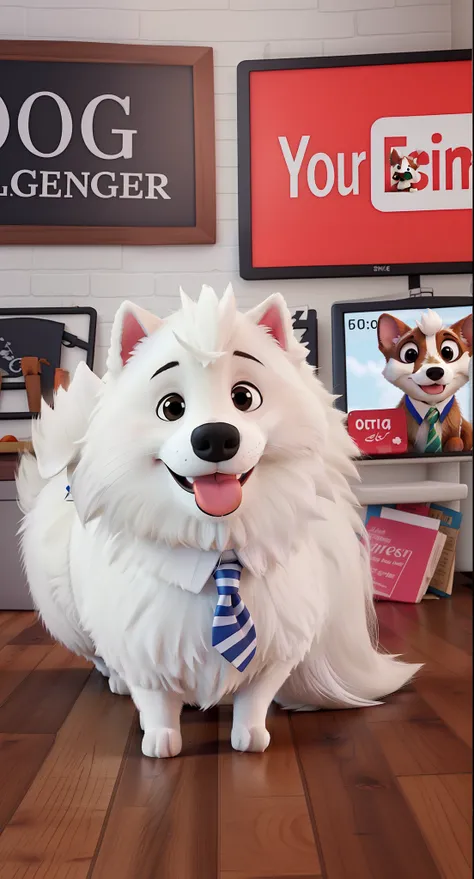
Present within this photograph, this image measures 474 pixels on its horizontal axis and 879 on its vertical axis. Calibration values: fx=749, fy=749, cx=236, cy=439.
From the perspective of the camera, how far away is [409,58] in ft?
7.82

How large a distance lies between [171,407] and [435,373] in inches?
54.3

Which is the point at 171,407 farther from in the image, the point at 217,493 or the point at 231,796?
the point at 231,796

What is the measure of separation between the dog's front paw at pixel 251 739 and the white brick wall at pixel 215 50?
5.22ft

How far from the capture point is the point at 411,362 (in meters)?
2.18

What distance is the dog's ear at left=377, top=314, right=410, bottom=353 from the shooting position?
220 centimetres

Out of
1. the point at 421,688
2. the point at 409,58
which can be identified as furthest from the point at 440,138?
the point at 421,688

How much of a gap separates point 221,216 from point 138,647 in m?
1.80

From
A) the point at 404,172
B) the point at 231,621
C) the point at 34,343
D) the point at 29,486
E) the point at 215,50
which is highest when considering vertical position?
the point at 215,50

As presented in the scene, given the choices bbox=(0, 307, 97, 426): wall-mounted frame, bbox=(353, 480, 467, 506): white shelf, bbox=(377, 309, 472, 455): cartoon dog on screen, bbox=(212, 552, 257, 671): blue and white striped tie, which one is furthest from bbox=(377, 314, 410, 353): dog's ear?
bbox=(212, 552, 257, 671): blue and white striped tie

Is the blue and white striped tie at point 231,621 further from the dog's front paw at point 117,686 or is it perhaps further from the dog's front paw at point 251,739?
the dog's front paw at point 117,686

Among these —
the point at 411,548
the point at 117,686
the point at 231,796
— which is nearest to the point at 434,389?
the point at 411,548

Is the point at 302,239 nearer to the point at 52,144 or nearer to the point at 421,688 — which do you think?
the point at 52,144

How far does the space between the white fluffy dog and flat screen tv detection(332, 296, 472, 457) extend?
1.16 meters

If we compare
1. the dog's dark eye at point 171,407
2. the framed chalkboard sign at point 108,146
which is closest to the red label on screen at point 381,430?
the framed chalkboard sign at point 108,146
